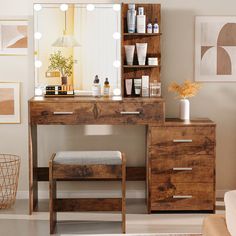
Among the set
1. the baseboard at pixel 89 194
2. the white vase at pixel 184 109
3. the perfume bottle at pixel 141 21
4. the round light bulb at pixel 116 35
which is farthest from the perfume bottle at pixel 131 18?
the baseboard at pixel 89 194

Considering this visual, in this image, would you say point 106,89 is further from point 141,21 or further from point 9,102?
point 9,102

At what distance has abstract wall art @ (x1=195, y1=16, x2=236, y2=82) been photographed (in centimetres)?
550

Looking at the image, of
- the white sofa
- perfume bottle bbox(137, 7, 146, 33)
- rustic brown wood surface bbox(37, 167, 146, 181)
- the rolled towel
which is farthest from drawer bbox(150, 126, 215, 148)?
the rolled towel

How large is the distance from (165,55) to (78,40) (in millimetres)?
763

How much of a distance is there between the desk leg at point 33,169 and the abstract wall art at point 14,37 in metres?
0.68

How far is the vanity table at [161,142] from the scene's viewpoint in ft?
16.5

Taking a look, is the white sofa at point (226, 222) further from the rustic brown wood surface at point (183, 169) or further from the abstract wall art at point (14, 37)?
the abstract wall art at point (14, 37)

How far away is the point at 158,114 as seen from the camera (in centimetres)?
504

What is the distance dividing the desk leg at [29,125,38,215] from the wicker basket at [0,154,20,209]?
20 cm

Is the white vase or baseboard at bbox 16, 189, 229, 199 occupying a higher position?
the white vase

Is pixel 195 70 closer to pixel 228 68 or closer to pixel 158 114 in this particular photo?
pixel 228 68

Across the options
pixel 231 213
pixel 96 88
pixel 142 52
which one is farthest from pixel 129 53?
pixel 231 213

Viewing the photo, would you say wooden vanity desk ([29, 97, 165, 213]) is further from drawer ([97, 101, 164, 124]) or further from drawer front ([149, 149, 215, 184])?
drawer front ([149, 149, 215, 184])

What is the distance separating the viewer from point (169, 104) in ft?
18.3
